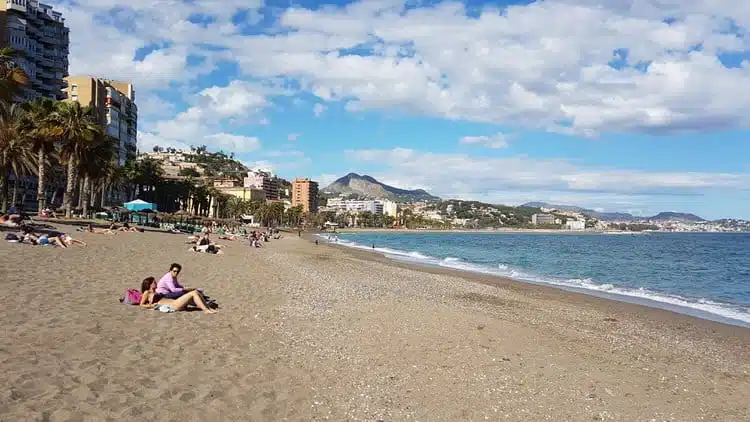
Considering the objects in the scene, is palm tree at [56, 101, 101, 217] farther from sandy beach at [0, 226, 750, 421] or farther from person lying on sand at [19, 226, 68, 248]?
sandy beach at [0, 226, 750, 421]

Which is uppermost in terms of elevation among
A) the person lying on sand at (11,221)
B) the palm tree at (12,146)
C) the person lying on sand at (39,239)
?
the palm tree at (12,146)

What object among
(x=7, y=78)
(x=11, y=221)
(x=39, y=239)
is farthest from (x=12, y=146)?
(x=39, y=239)

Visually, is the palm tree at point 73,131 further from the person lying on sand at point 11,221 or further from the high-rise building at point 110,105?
the high-rise building at point 110,105

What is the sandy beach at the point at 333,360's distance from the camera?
6023mm

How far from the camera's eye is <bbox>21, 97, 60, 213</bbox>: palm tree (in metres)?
38.5

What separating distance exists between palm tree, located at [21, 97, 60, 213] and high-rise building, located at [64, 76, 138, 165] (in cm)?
3877

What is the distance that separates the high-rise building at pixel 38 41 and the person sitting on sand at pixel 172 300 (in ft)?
245

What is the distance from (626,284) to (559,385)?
80.8 ft

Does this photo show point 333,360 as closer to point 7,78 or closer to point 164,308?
point 164,308

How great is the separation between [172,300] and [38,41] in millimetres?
90584

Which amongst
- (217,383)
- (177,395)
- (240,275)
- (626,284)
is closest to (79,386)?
(177,395)

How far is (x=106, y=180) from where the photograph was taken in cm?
7106

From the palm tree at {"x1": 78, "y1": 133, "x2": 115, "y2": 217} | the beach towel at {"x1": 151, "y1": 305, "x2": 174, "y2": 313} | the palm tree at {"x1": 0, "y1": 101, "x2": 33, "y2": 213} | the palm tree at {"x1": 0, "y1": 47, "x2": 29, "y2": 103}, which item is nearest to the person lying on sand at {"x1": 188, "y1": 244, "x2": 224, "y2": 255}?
the palm tree at {"x1": 0, "y1": 47, "x2": 29, "y2": 103}

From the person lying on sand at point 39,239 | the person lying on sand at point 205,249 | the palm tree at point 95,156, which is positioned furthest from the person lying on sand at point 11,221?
the palm tree at point 95,156
